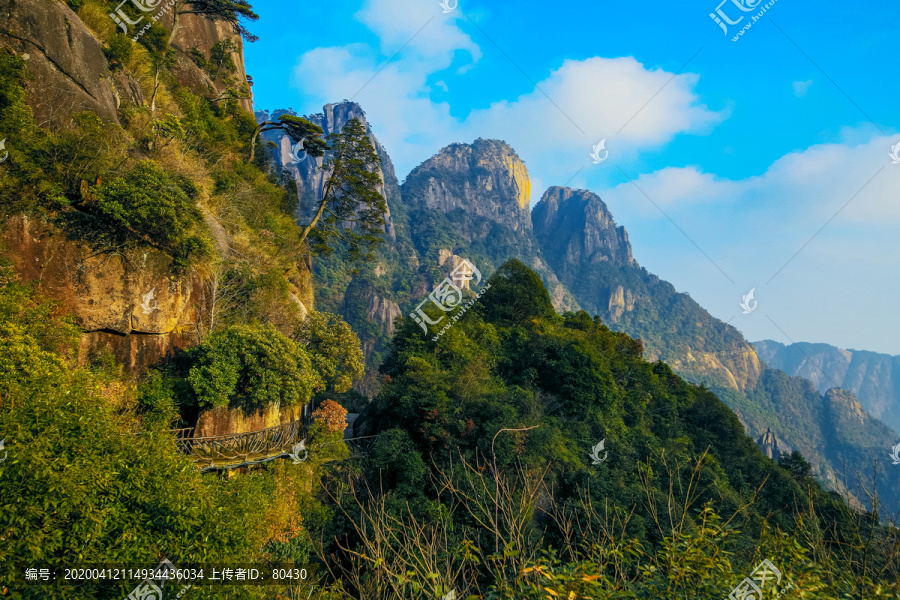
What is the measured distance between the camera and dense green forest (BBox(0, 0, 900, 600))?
3621 mm

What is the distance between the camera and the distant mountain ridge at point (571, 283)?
7538 centimetres

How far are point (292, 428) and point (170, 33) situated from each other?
15.5 meters

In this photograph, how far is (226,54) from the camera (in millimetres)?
18922

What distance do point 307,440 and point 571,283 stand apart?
128635 mm

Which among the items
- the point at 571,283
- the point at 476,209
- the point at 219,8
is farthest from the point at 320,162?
the point at 219,8

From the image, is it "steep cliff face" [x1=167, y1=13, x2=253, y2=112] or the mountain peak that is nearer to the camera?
A: "steep cliff face" [x1=167, y1=13, x2=253, y2=112]

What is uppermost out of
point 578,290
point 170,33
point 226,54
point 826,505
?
point 578,290

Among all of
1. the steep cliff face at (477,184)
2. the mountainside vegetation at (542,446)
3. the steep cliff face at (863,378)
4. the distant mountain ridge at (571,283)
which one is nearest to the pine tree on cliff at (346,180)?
the mountainside vegetation at (542,446)

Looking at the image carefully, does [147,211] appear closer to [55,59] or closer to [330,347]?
[55,59]

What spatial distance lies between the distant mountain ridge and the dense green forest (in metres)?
40.9

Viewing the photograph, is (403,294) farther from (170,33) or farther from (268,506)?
(268,506)

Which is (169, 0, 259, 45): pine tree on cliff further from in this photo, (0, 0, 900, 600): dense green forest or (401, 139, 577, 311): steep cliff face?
(401, 139, 577, 311): steep cliff face

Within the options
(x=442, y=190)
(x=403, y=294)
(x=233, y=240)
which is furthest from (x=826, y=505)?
(x=442, y=190)

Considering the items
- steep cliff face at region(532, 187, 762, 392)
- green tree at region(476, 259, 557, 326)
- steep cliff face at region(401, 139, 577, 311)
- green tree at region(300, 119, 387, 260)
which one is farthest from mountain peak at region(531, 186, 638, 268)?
green tree at region(300, 119, 387, 260)
